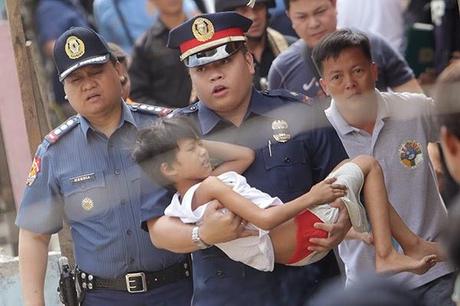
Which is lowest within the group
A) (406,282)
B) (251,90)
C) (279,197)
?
Result: (406,282)

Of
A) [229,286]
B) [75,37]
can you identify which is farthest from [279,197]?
[75,37]

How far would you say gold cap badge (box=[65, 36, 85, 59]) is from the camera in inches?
209

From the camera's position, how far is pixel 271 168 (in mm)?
4809

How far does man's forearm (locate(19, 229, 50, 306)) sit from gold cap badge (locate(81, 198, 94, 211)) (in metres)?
0.26

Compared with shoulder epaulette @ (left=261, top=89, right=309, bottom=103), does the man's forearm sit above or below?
below

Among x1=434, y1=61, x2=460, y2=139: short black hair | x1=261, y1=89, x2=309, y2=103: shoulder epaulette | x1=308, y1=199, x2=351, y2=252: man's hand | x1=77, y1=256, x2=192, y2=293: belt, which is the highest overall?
x1=434, y1=61, x2=460, y2=139: short black hair

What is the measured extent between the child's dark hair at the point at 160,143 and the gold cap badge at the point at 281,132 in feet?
1.03

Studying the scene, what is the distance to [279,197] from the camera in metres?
4.76

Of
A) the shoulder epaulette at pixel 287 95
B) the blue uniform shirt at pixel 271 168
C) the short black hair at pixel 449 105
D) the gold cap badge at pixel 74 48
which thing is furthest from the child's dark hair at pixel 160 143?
the short black hair at pixel 449 105

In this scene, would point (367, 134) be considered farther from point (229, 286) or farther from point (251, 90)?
point (229, 286)

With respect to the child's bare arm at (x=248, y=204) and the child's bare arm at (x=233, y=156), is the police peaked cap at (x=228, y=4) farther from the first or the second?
the child's bare arm at (x=248, y=204)

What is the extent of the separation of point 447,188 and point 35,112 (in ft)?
6.47

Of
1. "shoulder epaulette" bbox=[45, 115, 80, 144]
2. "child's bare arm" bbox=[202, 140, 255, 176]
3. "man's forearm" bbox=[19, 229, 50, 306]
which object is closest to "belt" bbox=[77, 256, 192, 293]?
"man's forearm" bbox=[19, 229, 50, 306]

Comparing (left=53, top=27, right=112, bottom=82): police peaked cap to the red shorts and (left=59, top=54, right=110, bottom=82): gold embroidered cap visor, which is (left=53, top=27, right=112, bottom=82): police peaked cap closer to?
(left=59, top=54, right=110, bottom=82): gold embroidered cap visor
